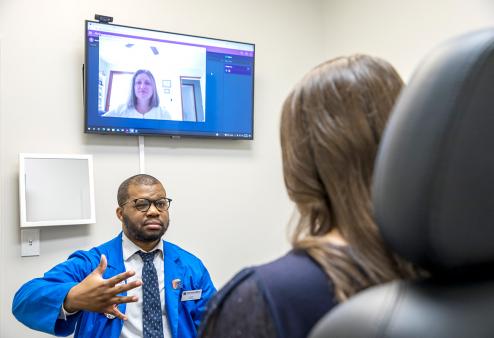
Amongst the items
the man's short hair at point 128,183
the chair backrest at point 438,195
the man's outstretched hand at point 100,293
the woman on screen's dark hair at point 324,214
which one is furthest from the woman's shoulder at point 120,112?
the chair backrest at point 438,195

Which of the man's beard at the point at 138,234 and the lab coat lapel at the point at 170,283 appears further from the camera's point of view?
the man's beard at the point at 138,234

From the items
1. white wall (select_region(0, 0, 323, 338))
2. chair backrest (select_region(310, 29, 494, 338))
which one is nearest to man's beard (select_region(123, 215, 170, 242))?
white wall (select_region(0, 0, 323, 338))

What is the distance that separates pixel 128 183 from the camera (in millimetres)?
2320

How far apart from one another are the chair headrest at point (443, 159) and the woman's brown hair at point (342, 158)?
16 centimetres

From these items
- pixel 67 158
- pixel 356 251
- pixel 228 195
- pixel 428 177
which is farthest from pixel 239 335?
pixel 228 195

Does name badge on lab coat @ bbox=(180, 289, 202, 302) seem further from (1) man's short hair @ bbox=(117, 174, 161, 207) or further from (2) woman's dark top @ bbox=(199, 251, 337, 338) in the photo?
(2) woman's dark top @ bbox=(199, 251, 337, 338)

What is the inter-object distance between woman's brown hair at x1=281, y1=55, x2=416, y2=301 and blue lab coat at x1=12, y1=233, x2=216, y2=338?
1.36 meters

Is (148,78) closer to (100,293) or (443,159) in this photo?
(100,293)

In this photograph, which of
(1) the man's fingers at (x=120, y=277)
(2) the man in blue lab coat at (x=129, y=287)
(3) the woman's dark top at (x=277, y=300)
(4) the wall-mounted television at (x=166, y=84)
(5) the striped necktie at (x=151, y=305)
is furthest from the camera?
(4) the wall-mounted television at (x=166, y=84)

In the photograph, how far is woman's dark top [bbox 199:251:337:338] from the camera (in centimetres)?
67

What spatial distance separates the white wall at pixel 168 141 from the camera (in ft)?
7.48

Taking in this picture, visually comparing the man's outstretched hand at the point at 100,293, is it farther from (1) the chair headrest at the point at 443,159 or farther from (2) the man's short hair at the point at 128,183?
(1) the chair headrest at the point at 443,159

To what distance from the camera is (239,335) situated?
69 cm

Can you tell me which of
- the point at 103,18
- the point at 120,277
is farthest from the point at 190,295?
the point at 103,18
